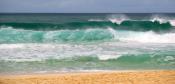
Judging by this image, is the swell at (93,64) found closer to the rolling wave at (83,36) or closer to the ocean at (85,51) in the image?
the ocean at (85,51)

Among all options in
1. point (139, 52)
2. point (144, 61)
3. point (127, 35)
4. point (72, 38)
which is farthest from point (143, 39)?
point (144, 61)

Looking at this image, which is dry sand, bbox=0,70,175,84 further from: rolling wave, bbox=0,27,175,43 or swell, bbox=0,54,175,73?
rolling wave, bbox=0,27,175,43

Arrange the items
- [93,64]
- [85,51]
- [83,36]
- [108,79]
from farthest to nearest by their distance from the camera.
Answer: [83,36], [85,51], [93,64], [108,79]

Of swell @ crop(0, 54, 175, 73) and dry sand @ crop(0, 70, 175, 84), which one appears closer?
dry sand @ crop(0, 70, 175, 84)

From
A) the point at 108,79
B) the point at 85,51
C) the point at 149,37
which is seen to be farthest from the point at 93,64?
the point at 149,37

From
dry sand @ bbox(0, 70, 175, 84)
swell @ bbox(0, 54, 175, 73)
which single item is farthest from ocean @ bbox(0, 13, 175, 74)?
dry sand @ bbox(0, 70, 175, 84)

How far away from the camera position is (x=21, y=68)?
271 inches

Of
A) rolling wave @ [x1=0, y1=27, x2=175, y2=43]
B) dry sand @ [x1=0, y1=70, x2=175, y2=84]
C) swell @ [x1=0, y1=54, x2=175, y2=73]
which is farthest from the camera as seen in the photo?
rolling wave @ [x1=0, y1=27, x2=175, y2=43]

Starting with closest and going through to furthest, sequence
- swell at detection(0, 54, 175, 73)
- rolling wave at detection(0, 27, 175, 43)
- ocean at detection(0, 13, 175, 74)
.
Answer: swell at detection(0, 54, 175, 73) < ocean at detection(0, 13, 175, 74) < rolling wave at detection(0, 27, 175, 43)

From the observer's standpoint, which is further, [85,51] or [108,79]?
[85,51]

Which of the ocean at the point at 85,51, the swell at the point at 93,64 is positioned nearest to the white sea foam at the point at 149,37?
the ocean at the point at 85,51

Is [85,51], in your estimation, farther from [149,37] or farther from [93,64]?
[149,37]

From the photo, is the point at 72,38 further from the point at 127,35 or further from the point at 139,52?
the point at 139,52

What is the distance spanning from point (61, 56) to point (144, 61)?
1783mm
